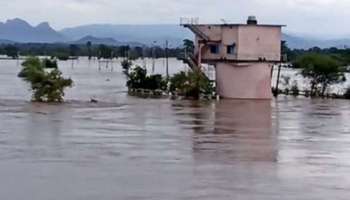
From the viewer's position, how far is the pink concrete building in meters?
53.9

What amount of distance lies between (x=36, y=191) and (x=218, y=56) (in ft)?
130

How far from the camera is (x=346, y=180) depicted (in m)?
18.5

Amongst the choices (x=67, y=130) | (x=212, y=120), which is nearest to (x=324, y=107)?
(x=212, y=120)

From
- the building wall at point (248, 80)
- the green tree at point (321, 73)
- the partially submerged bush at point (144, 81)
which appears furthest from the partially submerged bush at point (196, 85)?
the green tree at point (321, 73)

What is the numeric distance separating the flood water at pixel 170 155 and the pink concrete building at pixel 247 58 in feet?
42.8

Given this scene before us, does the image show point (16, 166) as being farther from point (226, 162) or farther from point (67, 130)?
point (67, 130)

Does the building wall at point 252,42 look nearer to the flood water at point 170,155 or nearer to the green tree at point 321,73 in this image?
the green tree at point 321,73

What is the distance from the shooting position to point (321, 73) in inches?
2443

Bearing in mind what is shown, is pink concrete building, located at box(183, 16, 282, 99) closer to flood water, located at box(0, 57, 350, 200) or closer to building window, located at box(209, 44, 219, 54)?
building window, located at box(209, 44, 219, 54)

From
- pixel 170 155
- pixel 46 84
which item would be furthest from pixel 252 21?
pixel 170 155

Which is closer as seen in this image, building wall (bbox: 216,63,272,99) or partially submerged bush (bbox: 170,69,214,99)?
building wall (bbox: 216,63,272,99)

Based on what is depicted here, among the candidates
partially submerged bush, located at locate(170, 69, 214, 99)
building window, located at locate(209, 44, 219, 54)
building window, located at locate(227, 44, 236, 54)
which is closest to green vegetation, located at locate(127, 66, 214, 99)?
partially submerged bush, located at locate(170, 69, 214, 99)

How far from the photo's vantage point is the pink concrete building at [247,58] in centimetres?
5391

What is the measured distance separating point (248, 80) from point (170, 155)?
31.8m
